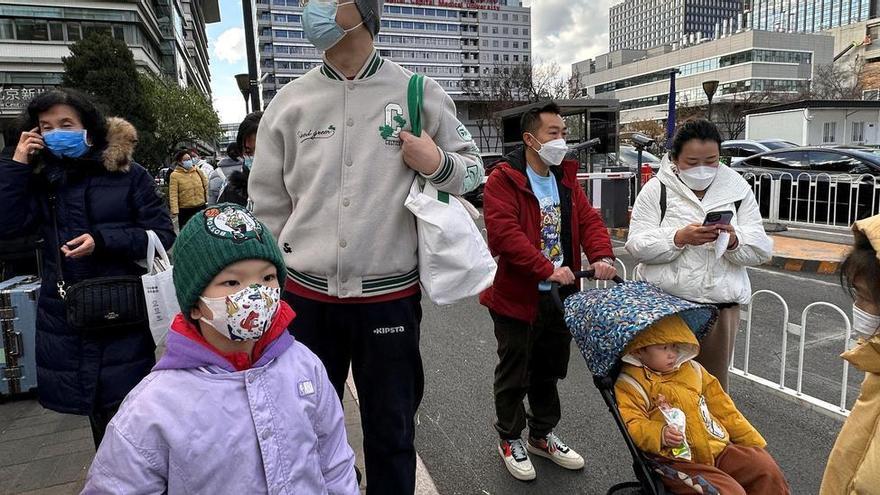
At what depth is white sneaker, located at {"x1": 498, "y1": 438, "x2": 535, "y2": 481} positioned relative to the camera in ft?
10.1

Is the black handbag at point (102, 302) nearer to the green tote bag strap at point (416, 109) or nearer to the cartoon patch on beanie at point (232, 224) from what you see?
the cartoon patch on beanie at point (232, 224)

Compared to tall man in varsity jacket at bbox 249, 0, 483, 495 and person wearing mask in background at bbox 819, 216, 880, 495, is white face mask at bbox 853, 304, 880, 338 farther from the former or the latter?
tall man in varsity jacket at bbox 249, 0, 483, 495

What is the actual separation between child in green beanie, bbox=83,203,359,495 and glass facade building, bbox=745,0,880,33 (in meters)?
116

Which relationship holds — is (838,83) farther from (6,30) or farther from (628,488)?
(6,30)

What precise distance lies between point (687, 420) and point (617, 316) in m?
0.49

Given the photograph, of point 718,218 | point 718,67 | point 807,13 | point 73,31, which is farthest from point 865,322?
point 807,13

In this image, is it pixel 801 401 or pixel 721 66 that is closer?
pixel 801 401

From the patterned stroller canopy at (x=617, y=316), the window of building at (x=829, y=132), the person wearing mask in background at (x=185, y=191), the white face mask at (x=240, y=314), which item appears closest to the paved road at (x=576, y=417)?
the patterned stroller canopy at (x=617, y=316)

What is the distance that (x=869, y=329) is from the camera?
68.9 inches

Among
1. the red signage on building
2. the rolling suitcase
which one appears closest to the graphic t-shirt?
the rolling suitcase

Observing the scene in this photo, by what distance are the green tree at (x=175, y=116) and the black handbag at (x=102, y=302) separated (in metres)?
37.7

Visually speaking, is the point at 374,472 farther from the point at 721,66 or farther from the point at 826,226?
the point at 721,66

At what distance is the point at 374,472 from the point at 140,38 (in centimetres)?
6085

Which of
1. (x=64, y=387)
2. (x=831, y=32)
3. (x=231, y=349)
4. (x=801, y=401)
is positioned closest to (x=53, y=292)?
(x=64, y=387)
